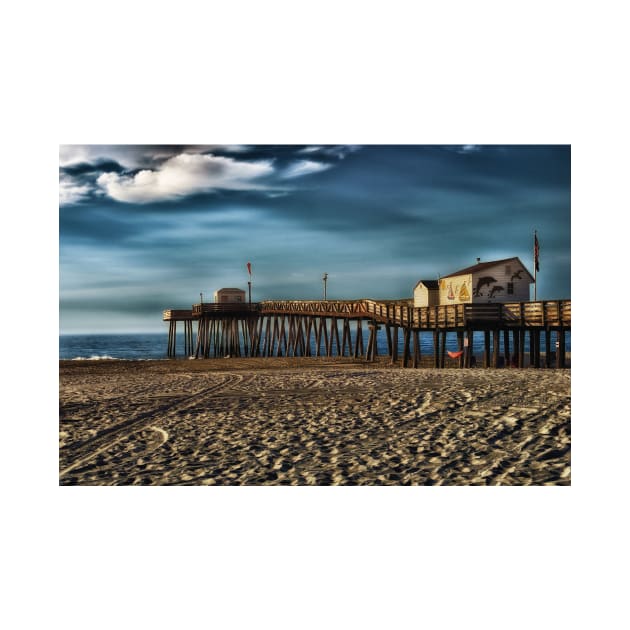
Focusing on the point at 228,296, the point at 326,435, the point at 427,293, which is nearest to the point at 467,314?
the point at 427,293

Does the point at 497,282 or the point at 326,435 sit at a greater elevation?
the point at 497,282

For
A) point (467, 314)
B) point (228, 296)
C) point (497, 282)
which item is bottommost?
point (467, 314)

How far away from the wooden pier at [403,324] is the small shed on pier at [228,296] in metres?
1.03

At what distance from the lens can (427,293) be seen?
2564cm

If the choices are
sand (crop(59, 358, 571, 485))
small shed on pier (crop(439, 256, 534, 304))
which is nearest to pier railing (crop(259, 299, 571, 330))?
small shed on pier (crop(439, 256, 534, 304))

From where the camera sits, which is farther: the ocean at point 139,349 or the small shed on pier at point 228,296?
the ocean at point 139,349

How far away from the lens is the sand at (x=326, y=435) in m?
7.57

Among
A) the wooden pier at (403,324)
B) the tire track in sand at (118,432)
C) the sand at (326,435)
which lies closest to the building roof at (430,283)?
the wooden pier at (403,324)

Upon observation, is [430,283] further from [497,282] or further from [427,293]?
[497,282]

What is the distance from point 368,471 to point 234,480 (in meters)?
1.79

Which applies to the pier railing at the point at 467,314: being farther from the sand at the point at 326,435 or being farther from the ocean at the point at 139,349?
the ocean at the point at 139,349

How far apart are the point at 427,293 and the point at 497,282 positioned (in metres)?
4.07

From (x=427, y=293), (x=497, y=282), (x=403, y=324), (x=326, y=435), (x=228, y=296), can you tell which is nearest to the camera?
(x=326, y=435)
